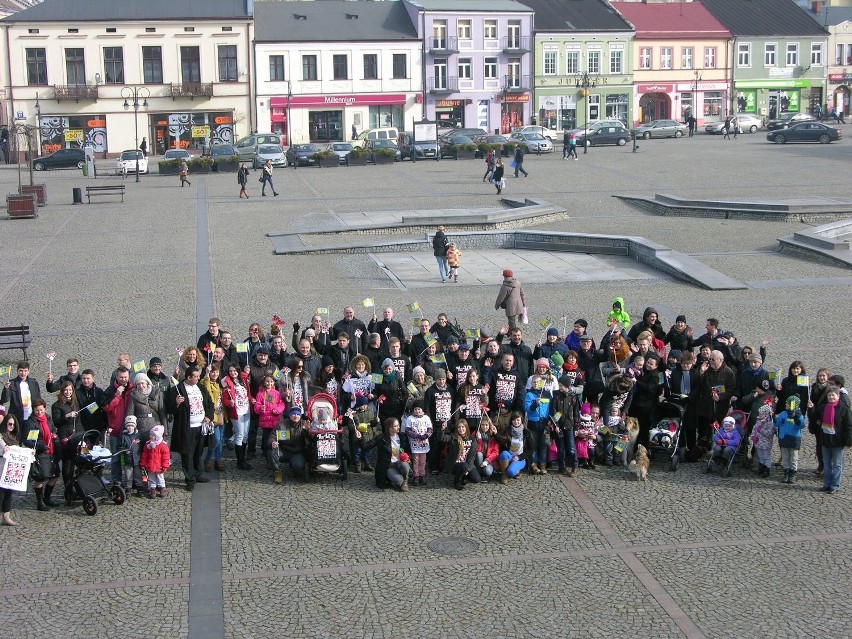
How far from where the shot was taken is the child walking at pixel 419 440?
12094mm

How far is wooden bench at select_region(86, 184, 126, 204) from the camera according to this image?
39188 millimetres

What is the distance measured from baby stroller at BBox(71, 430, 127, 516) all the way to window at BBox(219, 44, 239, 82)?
59570 mm

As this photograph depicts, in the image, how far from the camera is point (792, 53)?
83.6 m

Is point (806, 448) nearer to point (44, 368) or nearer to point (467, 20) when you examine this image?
point (44, 368)

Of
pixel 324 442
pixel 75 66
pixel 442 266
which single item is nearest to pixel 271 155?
pixel 75 66

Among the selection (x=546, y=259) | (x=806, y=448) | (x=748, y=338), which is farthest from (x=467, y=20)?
(x=806, y=448)

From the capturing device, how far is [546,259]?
27281 millimetres

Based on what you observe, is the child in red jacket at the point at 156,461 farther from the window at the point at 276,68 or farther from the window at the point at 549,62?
the window at the point at 549,62

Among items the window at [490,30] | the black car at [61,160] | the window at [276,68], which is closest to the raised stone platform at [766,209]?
the black car at [61,160]

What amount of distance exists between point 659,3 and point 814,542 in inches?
3068

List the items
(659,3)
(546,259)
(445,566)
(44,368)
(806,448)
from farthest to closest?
(659,3)
(546,259)
(44,368)
(806,448)
(445,566)

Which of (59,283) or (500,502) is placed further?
(59,283)

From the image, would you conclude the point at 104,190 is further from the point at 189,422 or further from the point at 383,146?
the point at 189,422

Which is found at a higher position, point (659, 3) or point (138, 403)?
point (659, 3)
